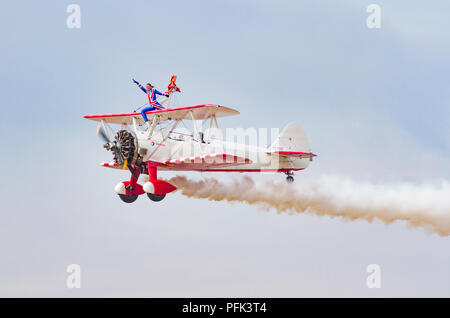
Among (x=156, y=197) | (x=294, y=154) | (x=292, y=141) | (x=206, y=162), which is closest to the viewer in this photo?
(x=206, y=162)

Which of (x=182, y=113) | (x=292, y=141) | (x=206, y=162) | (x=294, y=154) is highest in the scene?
(x=182, y=113)

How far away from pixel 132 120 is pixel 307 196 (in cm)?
874

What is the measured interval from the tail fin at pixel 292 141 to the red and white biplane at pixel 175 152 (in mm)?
182

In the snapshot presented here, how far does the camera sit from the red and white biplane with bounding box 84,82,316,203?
96.4 ft

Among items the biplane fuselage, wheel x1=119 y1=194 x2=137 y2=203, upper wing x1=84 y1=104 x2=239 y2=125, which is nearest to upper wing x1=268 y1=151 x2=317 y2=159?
the biplane fuselage

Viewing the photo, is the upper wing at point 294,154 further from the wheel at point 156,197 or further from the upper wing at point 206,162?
the wheel at point 156,197

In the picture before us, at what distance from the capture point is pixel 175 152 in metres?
30.2

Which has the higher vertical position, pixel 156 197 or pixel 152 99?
pixel 152 99

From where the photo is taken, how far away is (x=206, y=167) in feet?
99.2

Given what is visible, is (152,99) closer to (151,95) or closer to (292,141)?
(151,95)

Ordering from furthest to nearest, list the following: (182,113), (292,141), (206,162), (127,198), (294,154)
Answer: (292,141) < (294,154) < (127,198) < (182,113) < (206,162)

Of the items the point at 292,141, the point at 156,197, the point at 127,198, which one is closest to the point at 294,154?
the point at 292,141

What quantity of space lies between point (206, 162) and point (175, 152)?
185cm

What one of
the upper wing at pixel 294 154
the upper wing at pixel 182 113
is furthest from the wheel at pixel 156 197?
the upper wing at pixel 294 154
